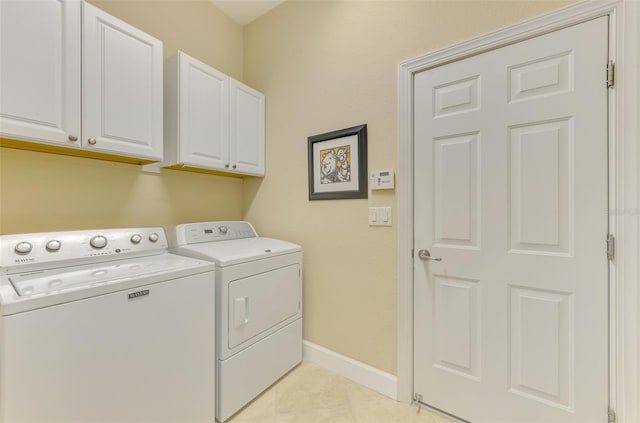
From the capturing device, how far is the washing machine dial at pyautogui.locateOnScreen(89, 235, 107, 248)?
1400 mm

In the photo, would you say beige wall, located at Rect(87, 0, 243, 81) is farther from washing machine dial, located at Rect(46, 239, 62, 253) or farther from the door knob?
the door knob

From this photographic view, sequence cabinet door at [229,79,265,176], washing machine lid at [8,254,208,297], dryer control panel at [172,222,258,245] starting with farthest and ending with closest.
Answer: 1. cabinet door at [229,79,265,176]
2. dryer control panel at [172,222,258,245]
3. washing machine lid at [8,254,208,297]

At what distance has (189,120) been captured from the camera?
1.80m

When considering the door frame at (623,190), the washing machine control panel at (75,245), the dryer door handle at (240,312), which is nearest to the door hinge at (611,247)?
the door frame at (623,190)

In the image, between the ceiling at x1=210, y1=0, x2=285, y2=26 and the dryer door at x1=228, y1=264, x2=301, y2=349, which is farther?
the ceiling at x1=210, y1=0, x2=285, y2=26

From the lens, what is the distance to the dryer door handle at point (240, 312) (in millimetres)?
1536

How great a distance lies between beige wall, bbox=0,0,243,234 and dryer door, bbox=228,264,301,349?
89 centimetres

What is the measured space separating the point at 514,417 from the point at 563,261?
84 centimetres

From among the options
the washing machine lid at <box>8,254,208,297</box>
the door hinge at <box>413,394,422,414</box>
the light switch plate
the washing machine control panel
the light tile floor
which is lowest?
the light tile floor

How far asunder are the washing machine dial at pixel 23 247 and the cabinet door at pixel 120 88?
522 mm

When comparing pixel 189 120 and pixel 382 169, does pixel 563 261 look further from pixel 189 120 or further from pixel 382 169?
pixel 189 120

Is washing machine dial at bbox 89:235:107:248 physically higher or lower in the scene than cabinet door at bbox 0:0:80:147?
lower

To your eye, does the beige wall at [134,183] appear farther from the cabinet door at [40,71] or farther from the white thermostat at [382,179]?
the white thermostat at [382,179]

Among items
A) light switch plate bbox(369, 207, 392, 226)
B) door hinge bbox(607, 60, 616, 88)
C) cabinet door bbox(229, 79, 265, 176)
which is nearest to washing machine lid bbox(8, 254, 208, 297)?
cabinet door bbox(229, 79, 265, 176)
